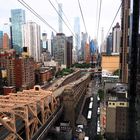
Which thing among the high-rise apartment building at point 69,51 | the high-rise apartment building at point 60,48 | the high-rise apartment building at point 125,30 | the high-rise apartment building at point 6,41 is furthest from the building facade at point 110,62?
the high-rise apartment building at point 125,30

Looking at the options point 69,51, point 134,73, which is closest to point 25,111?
point 134,73

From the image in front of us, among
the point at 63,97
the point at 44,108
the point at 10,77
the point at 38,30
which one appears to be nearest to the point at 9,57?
the point at 10,77

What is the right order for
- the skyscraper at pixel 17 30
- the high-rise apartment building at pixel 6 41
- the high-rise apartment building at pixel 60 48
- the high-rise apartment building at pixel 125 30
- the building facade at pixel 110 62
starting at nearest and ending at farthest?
the high-rise apartment building at pixel 125 30 → the building facade at pixel 110 62 → the high-rise apartment building at pixel 60 48 → the high-rise apartment building at pixel 6 41 → the skyscraper at pixel 17 30

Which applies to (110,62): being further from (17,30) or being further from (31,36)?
(17,30)

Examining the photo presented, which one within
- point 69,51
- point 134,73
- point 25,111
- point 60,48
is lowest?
point 25,111

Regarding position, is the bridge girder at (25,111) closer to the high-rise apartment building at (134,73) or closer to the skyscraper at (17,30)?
the high-rise apartment building at (134,73)

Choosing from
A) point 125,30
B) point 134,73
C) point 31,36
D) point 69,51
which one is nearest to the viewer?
point 134,73

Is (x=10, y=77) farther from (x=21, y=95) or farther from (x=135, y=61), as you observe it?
(x=135, y=61)

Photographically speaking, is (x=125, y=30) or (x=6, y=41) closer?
(x=125, y=30)

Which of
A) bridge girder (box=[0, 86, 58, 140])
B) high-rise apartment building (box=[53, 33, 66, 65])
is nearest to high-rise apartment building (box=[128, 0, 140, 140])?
bridge girder (box=[0, 86, 58, 140])

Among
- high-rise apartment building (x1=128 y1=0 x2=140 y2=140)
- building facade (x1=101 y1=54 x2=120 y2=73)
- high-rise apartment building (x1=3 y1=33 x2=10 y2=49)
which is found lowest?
building facade (x1=101 y1=54 x2=120 y2=73)

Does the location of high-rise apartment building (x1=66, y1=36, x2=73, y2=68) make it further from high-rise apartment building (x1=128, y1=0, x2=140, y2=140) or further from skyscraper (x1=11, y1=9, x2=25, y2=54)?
high-rise apartment building (x1=128, y1=0, x2=140, y2=140)
